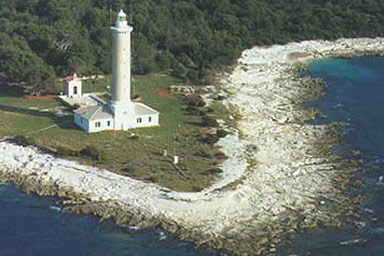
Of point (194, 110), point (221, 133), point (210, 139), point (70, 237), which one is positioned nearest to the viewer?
point (70, 237)

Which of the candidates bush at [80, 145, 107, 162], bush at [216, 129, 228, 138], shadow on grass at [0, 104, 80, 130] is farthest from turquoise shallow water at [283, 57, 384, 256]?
shadow on grass at [0, 104, 80, 130]

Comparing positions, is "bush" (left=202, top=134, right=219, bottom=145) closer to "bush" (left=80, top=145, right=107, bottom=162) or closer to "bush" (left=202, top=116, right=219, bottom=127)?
"bush" (left=202, top=116, right=219, bottom=127)

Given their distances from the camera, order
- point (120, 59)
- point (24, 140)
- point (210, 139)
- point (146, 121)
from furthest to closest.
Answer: point (146, 121)
point (120, 59)
point (210, 139)
point (24, 140)

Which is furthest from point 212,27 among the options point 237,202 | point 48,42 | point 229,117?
point 237,202

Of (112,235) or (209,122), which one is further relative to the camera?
(209,122)

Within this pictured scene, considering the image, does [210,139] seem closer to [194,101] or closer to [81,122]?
[81,122]

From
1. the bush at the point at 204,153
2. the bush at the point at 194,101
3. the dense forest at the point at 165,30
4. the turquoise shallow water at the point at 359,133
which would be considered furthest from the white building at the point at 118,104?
the turquoise shallow water at the point at 359,133

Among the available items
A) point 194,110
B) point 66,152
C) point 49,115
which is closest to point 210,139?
point 194,110
